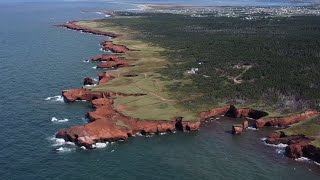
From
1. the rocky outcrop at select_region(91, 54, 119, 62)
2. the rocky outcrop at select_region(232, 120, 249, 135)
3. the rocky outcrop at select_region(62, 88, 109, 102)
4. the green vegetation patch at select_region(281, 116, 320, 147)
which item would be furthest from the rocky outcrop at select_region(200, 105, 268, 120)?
the rocky outcrop at select_region(91, 54, 119, 62)

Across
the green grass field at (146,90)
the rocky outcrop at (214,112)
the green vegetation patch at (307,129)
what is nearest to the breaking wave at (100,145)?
the green grass field at (146,90)

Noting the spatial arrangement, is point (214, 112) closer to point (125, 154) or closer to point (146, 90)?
point (146, 90)

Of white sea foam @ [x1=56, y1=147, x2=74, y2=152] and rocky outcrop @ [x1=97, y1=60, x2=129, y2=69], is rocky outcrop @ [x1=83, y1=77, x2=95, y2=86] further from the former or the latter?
white sea foam @ [x1=56, y1=147, x2=74, y2=152]

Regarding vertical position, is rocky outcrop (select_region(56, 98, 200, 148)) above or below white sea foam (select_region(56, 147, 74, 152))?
above

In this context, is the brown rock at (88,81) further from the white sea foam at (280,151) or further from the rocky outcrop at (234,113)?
the white sea foam at (280,151)

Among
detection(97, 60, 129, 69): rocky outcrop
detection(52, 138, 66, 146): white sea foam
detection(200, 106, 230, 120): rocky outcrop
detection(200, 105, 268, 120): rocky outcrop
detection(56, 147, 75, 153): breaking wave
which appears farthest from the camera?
detection(97, 60, 129, 69): rocky outcrop

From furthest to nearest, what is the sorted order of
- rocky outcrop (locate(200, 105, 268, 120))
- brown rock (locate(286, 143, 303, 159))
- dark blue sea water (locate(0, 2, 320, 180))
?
rocky outcrop (locate(200, 105, 268, 120)) < brown rock (locate(286, 143, 303, 159)) < dark blue sea water (locate(0, 2, 320, 180))

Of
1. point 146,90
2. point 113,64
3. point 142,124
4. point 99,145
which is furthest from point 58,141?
point 113,64
